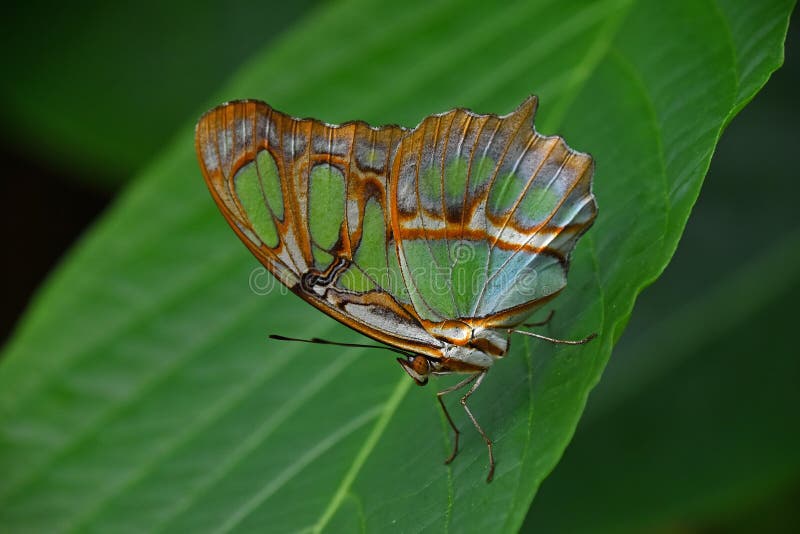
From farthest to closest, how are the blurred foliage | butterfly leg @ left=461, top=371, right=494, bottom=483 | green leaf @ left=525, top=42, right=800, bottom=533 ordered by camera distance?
1. the blurred foliage
2. green leaf @ left=525, top=42, right=800, bottom=533
3. butterfly leg @ left=461, top=371, right=494, bottom=483

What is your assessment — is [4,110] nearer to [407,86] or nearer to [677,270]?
[407,86]

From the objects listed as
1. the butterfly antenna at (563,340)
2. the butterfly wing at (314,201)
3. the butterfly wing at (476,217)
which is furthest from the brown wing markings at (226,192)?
the butterfly antenna at (563,340)

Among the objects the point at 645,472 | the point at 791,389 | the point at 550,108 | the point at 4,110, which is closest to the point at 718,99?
the point at 550,108

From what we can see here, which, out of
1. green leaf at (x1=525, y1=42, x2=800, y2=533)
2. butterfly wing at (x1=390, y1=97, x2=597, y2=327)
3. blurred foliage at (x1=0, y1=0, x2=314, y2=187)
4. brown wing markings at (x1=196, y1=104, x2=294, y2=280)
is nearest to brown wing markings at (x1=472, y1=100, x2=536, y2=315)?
butterfly wing at (x1=390, y1=97, x2=597, y2=327)

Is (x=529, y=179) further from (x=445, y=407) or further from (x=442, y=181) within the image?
(x=445, y=407)

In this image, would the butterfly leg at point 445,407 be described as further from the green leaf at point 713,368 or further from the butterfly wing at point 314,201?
the green leaf at point 713,368

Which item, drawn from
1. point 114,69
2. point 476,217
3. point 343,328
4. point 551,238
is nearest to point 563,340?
point 551,238

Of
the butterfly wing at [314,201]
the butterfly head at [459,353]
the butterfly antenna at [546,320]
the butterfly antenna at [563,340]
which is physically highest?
the butterfly wing at [314,201]

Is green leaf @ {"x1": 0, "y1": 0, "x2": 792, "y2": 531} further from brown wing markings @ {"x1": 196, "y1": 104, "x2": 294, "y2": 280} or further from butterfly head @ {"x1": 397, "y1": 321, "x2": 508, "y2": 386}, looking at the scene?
brown wing markings @ {"x1": 196, "y1": 104, "x2": 294, "y2": 280}
